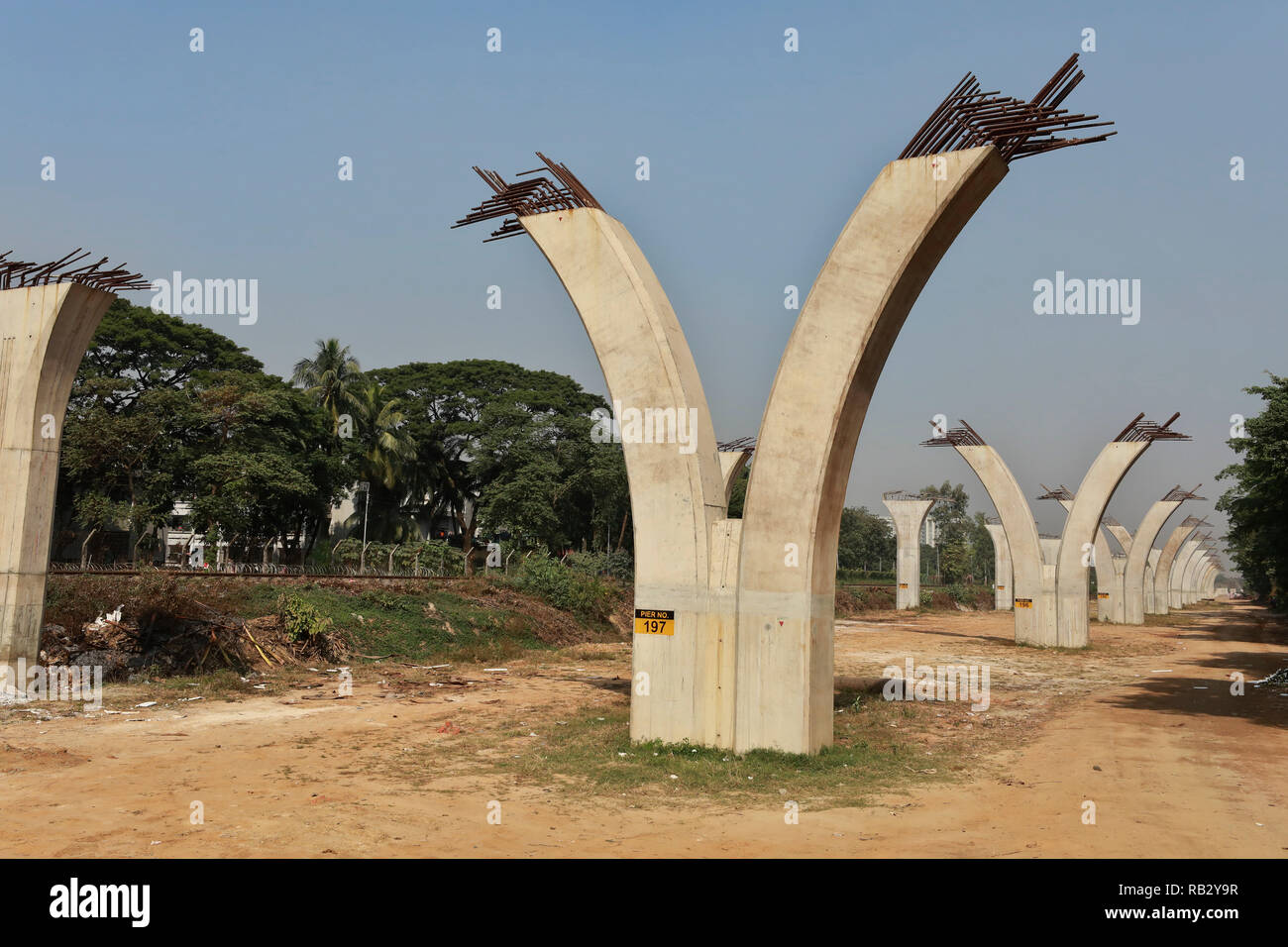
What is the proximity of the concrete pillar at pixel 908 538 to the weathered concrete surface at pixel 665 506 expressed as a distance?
42060 mm

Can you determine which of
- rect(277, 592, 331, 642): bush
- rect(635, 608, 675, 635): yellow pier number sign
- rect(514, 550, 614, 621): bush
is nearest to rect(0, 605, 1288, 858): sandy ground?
rect(635, 608, 675, 635): yellow pier number sign

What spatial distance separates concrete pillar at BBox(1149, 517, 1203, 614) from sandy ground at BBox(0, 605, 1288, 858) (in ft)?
144

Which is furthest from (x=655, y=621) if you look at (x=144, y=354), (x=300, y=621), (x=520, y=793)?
(x=144, y=354)

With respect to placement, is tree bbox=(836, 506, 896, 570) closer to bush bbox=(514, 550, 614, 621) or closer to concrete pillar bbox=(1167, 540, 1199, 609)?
concrete pillar bbox=(1167, 540, 1199, 609)

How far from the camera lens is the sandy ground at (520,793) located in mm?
6746

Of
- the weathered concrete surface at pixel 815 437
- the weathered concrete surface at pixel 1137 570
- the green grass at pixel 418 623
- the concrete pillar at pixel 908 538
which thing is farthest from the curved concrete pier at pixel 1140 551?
the weathered concrete surface at pixel 815 437

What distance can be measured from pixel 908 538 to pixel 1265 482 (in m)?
30.4

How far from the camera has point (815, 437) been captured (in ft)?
32.7

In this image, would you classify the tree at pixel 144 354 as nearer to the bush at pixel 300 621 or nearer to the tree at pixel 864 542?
the bush at pixel 300 621

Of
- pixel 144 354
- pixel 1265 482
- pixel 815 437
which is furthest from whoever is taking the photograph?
pixel 144 354

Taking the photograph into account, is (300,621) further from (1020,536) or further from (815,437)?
(1020,536)
